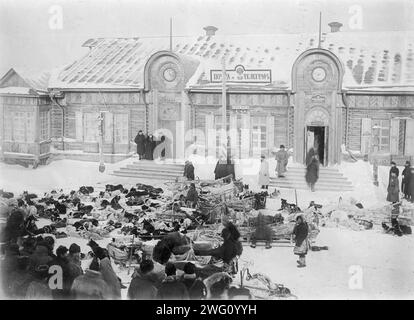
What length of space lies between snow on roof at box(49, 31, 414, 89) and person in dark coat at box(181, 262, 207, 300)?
2.78 m

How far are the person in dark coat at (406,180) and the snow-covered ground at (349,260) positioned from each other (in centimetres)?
25

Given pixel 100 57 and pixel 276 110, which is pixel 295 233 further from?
pixel 100 57

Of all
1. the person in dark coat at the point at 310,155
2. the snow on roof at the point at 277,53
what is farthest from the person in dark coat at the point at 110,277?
the person in dark coat at the point at 310,155

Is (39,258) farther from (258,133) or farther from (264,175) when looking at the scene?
(258,133)

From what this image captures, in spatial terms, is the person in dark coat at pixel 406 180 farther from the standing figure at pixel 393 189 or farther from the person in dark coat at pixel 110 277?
the person in dark coat at pixel 110 277

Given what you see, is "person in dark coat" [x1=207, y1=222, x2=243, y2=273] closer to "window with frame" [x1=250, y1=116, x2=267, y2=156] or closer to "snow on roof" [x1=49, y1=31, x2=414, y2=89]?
"window with frame" [x1=250, y1=116, x2=267, y2=156]

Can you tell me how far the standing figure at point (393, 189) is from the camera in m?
7.63

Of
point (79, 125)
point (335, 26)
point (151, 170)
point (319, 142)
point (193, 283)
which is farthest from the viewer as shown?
point (79, 125)

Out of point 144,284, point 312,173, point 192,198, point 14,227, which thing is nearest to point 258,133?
point 312,173

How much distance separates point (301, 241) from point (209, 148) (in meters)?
1.94

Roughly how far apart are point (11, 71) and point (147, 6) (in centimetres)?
227

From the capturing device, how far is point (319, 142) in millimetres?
7926

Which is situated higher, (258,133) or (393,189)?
(258,133)
